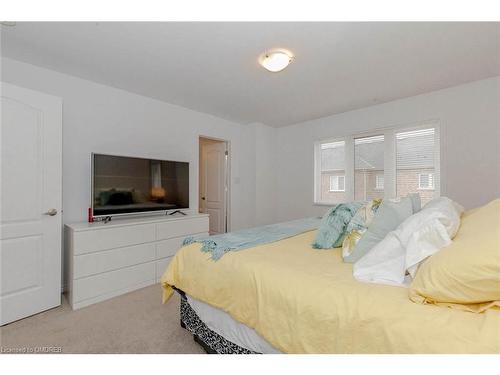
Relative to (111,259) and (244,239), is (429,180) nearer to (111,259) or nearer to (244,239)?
(244,239)

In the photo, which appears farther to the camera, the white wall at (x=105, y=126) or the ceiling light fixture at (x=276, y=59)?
the white wall at (x=105, y=126)

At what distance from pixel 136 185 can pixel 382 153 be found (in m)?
3.59

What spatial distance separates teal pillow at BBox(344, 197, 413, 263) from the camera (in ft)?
4.47

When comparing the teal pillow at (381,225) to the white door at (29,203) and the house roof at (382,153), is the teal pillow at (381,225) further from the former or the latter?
the white door at (29,203)

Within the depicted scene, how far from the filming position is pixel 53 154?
222 centimetres


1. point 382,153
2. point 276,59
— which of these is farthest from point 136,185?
point 382,153

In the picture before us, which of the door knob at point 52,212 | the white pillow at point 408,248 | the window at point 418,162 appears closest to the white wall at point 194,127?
the window at point 418,162

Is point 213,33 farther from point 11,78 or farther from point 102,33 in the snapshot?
A: point 11,78

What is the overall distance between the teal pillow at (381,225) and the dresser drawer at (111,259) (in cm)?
226

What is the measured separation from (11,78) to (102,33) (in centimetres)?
123

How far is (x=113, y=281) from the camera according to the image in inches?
96.0

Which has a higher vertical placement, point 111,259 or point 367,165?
point 367,165

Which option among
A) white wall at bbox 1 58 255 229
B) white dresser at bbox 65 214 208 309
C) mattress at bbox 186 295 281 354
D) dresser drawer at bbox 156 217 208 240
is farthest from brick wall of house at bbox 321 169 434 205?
mattress at bbox 186 295 281 354

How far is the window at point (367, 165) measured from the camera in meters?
3.62
